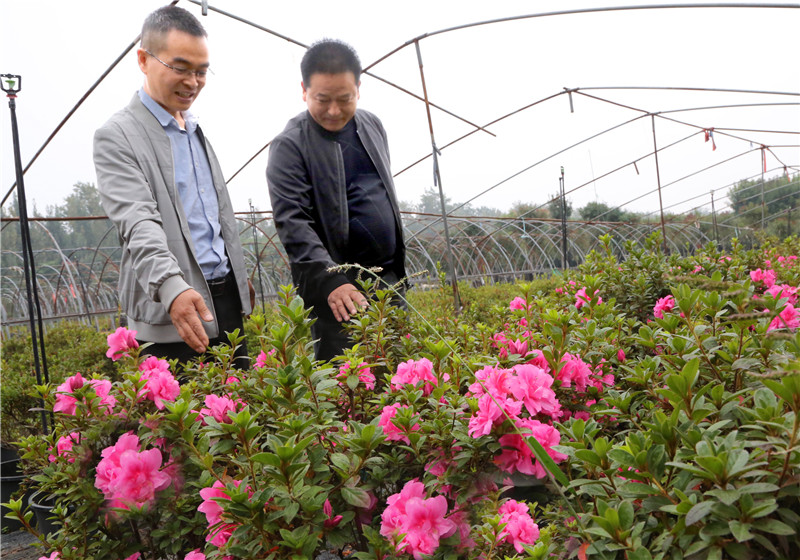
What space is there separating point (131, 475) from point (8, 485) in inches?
130

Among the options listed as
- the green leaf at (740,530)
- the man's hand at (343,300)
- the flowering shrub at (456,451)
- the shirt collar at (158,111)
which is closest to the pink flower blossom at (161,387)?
the flowering shrub at (456,451)

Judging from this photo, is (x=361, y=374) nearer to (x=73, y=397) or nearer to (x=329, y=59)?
(x=73, y=397)

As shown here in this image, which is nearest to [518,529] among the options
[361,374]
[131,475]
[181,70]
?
[361,374]

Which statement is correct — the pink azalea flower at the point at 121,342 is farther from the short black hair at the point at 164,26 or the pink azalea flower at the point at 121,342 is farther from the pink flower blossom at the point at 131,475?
the short black hair at the point at 164,26

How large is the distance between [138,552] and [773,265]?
10.8 ft

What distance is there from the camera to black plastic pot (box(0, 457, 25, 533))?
3418mm

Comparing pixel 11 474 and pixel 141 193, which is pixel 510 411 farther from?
pixel 11 474

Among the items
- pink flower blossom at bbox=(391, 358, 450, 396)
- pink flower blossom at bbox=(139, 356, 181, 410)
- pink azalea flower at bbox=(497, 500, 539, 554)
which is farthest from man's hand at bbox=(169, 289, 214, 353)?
pink azalea flower at bbox=(497, 500, 539, 554)

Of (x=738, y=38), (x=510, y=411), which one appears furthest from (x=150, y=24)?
(x=738, y=38)

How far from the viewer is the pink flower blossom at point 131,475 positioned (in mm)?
1143

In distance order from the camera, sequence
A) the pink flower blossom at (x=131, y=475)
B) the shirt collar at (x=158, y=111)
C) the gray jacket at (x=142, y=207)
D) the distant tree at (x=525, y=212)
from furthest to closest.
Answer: the distant tree at (x=525, y=212) < the shirt collar at (x=158, y=111) < the gray jacket at (x=142, y=207) < the pink flower blossom at (x=131, y=475)

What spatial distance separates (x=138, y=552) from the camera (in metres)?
1.22

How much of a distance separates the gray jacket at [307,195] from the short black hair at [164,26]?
0.53 metres

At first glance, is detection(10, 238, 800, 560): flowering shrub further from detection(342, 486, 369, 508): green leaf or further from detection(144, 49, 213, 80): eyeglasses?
detection(144, 49, 213, 80): eyeglasses
